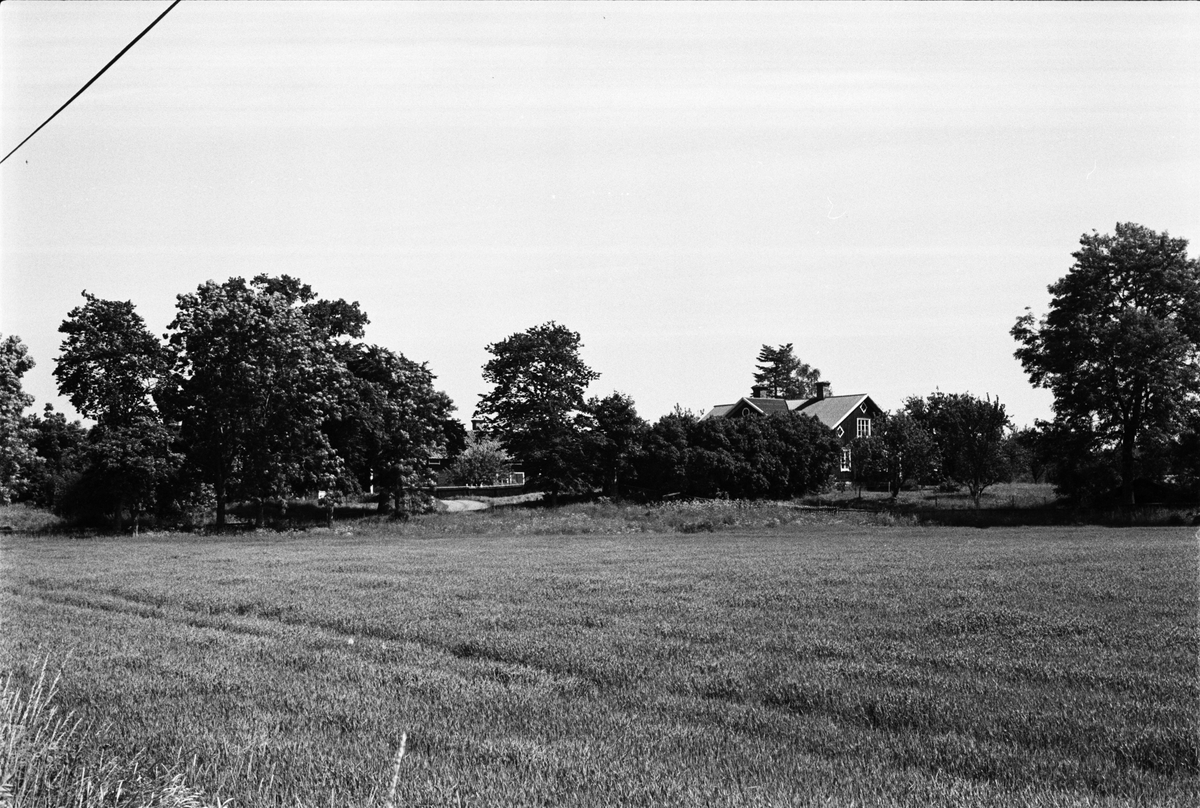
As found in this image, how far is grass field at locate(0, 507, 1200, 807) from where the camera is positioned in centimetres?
656

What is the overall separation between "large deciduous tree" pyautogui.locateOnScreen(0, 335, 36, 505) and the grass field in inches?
917

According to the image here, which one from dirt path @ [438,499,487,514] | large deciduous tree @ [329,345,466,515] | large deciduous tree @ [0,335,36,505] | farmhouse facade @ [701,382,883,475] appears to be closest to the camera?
large deciduous tree @ [0,335,36,505]

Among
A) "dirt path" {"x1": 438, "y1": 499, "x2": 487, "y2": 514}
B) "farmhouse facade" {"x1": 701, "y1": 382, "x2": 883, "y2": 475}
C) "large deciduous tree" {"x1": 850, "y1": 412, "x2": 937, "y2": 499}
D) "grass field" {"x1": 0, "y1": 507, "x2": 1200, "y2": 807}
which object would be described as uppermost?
"farmhouse facade" {"x1": 701, "y1": 382, "x2": 883, "y2": 475}

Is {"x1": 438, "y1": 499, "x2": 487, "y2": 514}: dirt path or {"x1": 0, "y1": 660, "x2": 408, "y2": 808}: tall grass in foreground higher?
{"x1": 438, "y1": 499, "x2": 487, "y2": 514}: dirt path

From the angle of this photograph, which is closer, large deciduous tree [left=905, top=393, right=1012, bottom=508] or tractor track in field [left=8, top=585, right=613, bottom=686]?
tractor track in field [left=8, top=585, right=613, bottom=686]

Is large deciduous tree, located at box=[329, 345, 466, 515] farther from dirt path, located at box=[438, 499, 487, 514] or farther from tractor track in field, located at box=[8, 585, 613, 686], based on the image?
tractor track in field, located at box=[8, 585, 613, 686]

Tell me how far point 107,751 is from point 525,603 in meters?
9.12

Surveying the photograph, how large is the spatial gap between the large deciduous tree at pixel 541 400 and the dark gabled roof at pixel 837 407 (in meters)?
32.5

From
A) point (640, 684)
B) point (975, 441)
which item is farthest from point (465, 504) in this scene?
point (640, 684)

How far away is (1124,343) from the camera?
2079 inches

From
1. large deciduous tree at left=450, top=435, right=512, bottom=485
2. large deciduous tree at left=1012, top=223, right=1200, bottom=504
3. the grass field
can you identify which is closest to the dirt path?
large deciduous tree at left=450, top=435, right=512, bottom=485

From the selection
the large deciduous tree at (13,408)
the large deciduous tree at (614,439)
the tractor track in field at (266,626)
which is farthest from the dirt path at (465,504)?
the tractor track in field at (266,626)

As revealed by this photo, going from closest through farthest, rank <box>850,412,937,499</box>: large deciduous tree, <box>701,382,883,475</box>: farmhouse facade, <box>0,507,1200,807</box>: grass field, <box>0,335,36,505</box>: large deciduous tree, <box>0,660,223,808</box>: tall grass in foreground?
<box>0,660,223,808</box>: tall grass in foreground, <box>0,507,1200,807</box>: grass field, <box>0,335,36,505</box>: large deciduous tree, <box>850,412,937,499</box>: large deciduous tree, <box>701,382,883,475</box>: farmhouse facade

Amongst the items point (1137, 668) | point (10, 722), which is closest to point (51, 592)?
point (10, 722)
